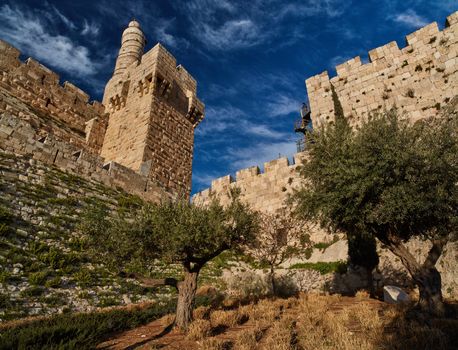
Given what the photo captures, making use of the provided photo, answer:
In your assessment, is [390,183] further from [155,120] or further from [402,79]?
[155,120]

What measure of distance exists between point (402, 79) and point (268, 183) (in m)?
9.46

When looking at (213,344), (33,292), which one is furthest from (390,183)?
(33,292)

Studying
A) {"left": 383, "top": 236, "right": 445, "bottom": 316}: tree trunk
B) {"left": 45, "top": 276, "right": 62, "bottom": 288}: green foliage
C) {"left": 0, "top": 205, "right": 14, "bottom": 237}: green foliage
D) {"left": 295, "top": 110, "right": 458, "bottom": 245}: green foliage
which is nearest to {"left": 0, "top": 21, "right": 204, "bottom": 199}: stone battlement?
{"left": 0, "top": 205, "right": 14, "bottom": 237}: green foliage

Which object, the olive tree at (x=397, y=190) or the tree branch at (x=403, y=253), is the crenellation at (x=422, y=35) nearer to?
the olive tree at (x=397, y=190)

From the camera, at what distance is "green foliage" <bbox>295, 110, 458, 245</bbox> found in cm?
781

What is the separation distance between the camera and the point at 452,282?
971 cm

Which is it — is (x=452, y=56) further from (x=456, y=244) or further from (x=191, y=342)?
(x=191, y=342)

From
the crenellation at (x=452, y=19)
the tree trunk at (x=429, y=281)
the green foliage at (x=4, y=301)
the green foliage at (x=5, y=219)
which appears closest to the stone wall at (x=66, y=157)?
the green foliage at (x=5, y=219)

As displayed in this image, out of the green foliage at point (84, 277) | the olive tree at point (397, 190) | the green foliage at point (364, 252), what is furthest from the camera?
the green foliage at point (364, 252)

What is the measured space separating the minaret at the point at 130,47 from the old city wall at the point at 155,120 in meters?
2.38

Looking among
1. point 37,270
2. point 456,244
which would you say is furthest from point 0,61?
point 456,244

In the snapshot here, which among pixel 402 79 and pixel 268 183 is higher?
pixel 402 79

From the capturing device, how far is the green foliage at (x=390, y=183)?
307 inches

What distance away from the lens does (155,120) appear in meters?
19.2
